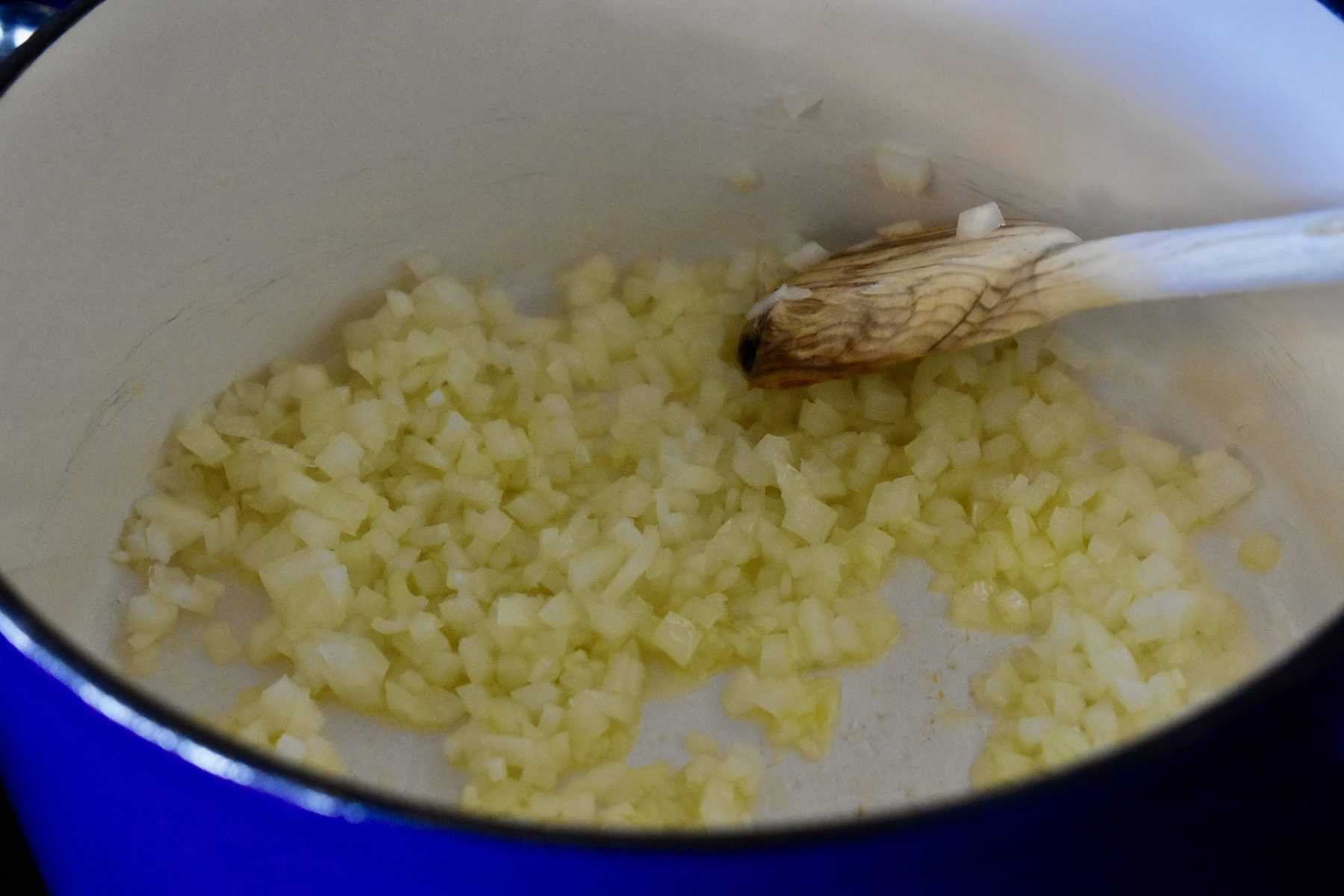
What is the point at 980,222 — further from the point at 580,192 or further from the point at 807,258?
the point at 580,192

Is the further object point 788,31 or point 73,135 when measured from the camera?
point 788,31

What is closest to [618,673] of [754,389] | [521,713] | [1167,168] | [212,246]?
[521,713]

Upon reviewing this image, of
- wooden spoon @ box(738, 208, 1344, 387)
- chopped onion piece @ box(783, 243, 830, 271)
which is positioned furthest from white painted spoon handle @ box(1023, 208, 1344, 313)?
chopped onion piece @ box(783, 243, 830, 271)

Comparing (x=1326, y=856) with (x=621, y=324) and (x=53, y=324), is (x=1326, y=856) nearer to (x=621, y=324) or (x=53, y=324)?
(x=621, y=324)

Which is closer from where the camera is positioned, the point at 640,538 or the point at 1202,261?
the point at 1202,261

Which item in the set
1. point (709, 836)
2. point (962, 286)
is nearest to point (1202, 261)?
point (962, 286)

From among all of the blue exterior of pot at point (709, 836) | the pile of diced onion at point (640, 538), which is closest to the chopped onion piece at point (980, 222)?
the pile of diced onion at point (640, 538)
